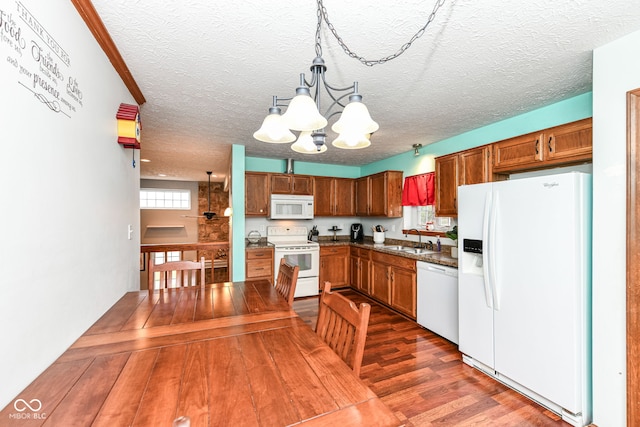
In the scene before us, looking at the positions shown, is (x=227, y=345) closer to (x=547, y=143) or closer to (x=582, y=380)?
(x=582, y=380)

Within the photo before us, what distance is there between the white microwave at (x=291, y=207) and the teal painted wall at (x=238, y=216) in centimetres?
81

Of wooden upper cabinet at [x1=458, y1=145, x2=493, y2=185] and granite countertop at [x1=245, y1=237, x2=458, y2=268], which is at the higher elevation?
wooden upper cabinet at [x1=458, y1=145, x2=493, y2=185]

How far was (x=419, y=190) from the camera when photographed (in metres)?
3.84

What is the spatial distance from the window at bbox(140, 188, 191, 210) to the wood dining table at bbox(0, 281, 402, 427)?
7.00 metres

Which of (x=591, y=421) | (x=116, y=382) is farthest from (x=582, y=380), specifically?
(x=116, y=382)

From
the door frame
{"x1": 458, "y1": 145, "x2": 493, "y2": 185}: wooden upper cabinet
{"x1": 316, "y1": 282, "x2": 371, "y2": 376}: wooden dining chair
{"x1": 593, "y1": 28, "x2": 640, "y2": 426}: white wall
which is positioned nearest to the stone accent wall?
{"x1": 458, "y1": 145, "x2": 493, "y2": 185}: wooden upper cabinet

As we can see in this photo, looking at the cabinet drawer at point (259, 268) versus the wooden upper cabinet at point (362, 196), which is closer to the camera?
the cabinet drawer at point (259, 268)

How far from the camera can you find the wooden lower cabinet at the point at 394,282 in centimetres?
321

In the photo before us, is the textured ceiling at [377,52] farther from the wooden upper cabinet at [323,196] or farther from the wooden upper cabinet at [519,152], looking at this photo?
the wooden upper cabinet at [323,196]

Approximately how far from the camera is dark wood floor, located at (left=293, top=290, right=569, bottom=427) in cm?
170

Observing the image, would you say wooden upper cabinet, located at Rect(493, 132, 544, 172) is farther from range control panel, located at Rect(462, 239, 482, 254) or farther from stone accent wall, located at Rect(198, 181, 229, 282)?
stone accent wall, located at Rect(198, 181, 229, 282)

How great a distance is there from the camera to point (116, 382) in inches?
33.1

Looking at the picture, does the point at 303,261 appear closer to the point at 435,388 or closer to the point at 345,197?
the point at 345,197

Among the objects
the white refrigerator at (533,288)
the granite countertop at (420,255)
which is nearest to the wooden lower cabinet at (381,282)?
the granite countertop at (420,255)
